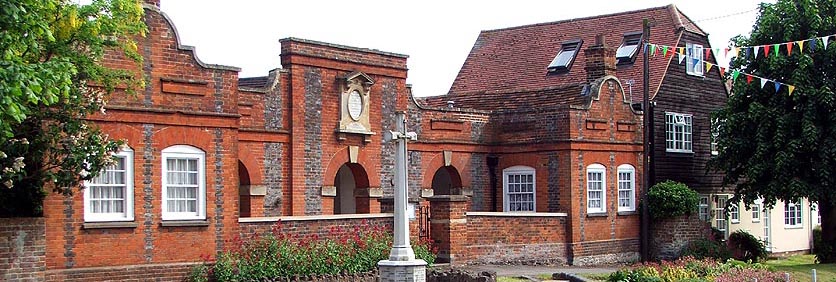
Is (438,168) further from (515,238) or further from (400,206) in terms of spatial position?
(400,206)

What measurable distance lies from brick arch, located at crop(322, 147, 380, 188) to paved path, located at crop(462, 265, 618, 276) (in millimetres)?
3694

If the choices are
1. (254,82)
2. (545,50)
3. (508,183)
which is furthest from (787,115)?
(254,82)

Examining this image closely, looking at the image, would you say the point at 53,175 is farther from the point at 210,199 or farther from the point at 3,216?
the point at 210,199

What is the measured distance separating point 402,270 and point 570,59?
64.6 ft

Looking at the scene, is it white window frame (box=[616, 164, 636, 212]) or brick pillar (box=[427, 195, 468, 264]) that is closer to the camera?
brick pillar (box=[427, 195, 468, 264])

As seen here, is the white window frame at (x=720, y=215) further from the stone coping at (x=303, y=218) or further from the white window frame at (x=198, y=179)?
the white window frame at (x=198, y=179)

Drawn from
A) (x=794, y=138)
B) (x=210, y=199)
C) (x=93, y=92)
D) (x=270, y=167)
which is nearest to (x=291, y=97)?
(x=270, y=167)

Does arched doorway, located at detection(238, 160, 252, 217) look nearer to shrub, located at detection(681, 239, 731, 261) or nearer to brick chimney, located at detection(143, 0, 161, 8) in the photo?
brick chimney, located at detection(143, 0, 161, 8)

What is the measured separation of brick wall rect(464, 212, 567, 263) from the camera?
90.7 feet

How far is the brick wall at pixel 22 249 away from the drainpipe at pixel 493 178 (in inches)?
638

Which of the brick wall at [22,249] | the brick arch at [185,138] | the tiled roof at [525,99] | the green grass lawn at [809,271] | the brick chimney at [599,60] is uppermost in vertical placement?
the brick chimney at [599,60]

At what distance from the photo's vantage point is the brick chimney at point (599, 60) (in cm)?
3281

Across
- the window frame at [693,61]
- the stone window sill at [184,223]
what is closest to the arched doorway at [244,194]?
the stone window sill at [184,223]

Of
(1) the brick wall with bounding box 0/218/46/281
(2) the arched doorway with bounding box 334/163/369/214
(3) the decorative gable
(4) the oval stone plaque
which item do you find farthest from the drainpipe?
(1) the brick wall with bounding box 0/218/46/281
